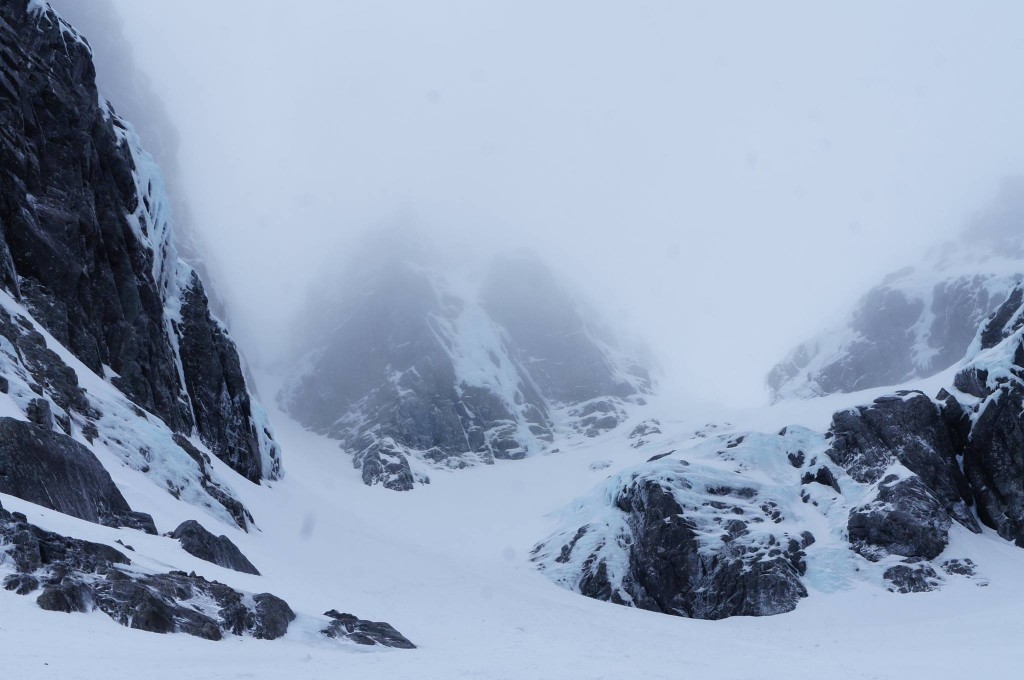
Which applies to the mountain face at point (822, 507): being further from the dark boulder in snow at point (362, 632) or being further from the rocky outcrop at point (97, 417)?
the dark boulder in snow at point (362, 632)

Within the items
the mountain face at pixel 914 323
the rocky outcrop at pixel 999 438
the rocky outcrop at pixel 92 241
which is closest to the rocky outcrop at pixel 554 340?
the mountain face at pixel 914 323

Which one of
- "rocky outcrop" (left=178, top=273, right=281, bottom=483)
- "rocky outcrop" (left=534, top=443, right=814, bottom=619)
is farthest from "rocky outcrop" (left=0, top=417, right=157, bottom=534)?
"rocky outcrop" (left=534, top=443, right=814, bottom=619)

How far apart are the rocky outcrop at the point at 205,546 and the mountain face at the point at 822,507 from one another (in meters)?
30.3

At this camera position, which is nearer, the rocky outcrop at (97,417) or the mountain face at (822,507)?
the rocky outcrop at (97,417)

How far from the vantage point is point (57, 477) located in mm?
20516

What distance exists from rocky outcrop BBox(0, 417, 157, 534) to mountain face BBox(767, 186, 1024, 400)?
119 metres

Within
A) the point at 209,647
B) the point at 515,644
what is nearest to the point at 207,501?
the point at 515,644

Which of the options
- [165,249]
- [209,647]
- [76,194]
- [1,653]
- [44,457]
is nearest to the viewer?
[1,653]

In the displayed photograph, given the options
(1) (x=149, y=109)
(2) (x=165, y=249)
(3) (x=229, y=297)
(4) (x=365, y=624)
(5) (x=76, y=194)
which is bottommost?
(4) (x=365, y=624)

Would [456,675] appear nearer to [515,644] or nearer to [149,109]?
[515,644]

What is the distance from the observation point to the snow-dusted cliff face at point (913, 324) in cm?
11450

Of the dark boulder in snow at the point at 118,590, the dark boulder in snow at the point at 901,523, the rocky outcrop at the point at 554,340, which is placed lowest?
the dark boulder in snow at the point at 118,590

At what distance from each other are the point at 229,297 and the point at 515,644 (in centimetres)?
16602

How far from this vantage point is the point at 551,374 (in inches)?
6516
